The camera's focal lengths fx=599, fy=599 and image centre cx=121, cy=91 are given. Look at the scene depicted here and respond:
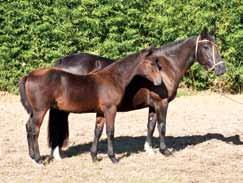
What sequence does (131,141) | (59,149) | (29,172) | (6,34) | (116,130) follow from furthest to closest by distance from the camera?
(6,34)
(116,130)
(131,141)
(59,149)
(29,172)

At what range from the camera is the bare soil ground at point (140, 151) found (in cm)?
727

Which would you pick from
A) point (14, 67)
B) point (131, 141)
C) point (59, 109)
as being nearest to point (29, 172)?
point (59, 109)

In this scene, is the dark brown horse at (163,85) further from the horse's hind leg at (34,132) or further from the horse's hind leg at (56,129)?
the horse's hind leg at (34,132)

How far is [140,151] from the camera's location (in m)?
8.95

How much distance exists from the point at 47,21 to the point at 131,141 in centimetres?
555

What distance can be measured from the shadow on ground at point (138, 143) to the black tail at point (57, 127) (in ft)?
1.16

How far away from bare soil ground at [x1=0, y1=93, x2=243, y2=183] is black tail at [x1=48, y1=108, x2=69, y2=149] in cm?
28

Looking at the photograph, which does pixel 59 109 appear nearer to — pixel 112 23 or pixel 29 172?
pixel 29 172

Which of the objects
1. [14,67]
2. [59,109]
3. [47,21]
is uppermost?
[59,109]

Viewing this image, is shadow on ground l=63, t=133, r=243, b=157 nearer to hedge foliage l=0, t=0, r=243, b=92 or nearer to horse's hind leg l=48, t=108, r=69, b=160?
horse's hind leg l=48, t=108, r=69, b=160

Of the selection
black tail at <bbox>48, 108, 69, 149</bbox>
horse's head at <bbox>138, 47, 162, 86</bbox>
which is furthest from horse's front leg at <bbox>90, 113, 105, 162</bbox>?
horse's head at <bbox>138, 47, 162, 86</bbox>

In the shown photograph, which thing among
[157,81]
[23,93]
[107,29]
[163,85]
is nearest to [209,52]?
[163,85]

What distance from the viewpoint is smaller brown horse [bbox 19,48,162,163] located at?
25.0 ft

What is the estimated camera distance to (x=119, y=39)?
14703 mm
